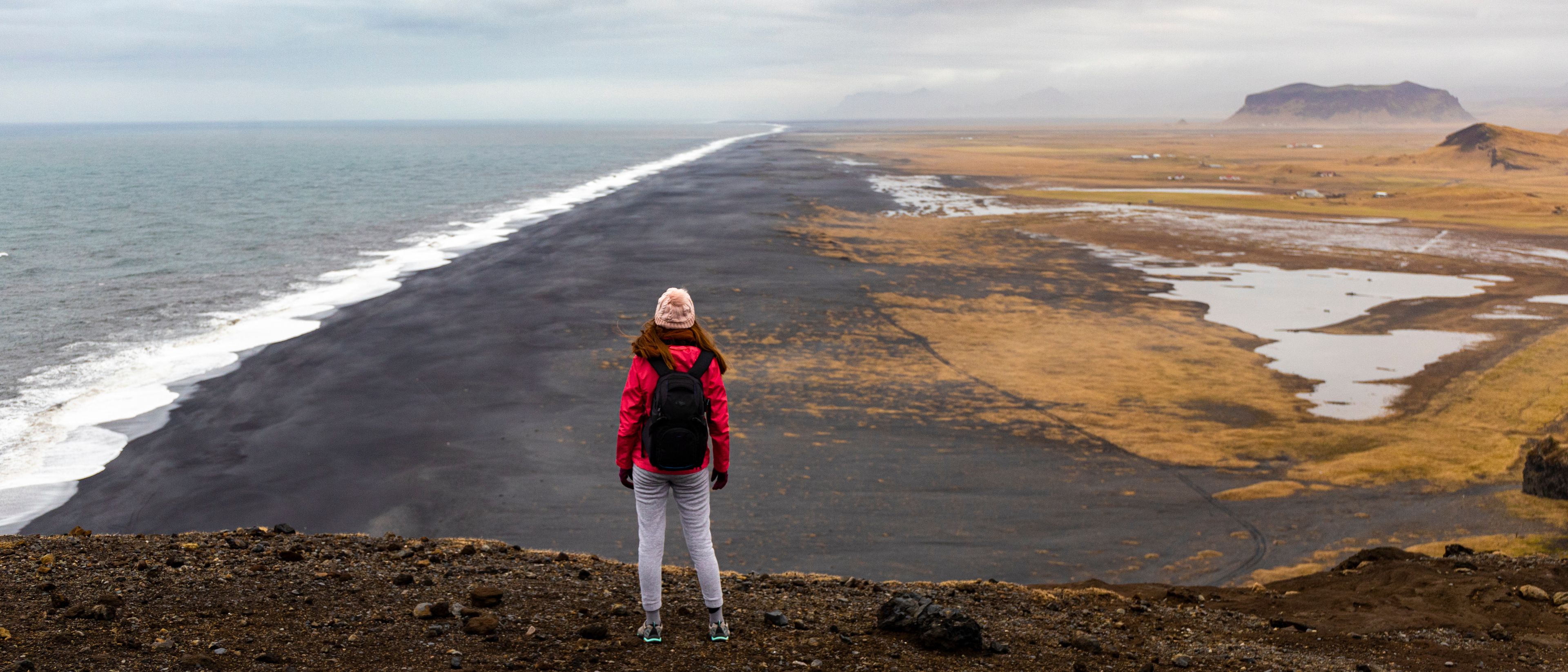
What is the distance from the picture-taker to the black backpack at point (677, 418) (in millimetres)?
4859

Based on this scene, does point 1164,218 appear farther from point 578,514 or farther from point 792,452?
point 578,514

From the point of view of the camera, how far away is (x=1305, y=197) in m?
49.8

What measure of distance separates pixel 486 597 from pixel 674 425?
2.31m

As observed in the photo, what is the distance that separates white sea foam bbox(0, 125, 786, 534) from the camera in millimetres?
11461

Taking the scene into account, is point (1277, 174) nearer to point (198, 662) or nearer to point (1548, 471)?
point (1548, 471)

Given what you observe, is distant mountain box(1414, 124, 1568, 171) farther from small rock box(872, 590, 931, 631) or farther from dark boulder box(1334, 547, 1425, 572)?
small rock box(872, 590, 931, 631)

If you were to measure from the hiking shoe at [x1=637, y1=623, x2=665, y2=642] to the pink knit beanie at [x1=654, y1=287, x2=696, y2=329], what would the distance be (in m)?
1.86

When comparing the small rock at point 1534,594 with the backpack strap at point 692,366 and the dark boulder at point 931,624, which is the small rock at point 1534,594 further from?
the backpack strap at point 692,366

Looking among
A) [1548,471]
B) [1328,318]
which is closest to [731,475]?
[1548,471]

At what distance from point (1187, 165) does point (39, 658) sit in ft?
278

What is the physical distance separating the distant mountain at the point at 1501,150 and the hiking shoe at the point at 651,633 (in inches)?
3275

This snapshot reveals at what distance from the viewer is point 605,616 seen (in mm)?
6074

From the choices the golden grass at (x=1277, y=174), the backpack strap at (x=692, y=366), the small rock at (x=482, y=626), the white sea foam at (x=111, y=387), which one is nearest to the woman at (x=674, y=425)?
the backpack strap at (x=692, y=366)

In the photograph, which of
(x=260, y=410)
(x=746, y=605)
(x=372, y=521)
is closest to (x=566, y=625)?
(x=746, y=605)
